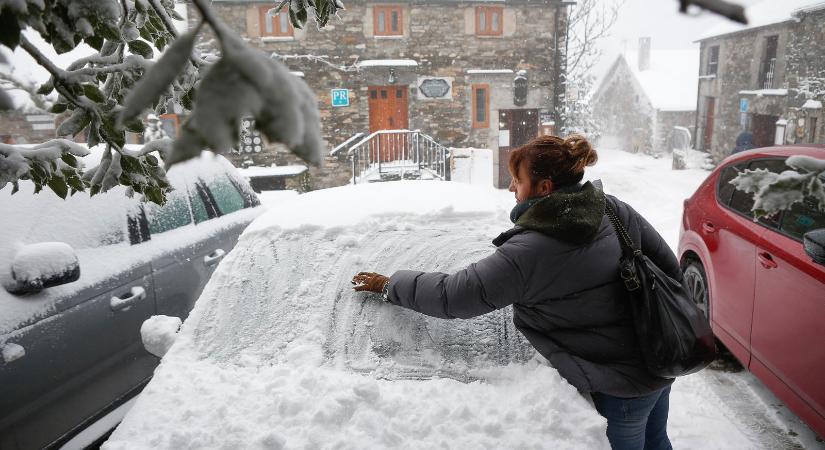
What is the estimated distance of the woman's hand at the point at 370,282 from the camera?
2350 mm

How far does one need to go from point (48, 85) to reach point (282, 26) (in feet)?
46.3

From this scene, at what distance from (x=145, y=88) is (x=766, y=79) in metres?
24.2

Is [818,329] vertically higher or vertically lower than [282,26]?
lower

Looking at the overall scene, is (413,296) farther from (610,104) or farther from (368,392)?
(610,104)

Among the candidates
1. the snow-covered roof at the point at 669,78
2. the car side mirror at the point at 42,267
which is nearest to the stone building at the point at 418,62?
the car side mirror at the point at 42,267

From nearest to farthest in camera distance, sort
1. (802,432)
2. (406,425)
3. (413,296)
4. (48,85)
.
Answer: (48,85) → (406,425) → (413,296) → (802,432)

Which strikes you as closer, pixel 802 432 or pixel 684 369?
pixel 684 369

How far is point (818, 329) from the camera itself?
275 cm

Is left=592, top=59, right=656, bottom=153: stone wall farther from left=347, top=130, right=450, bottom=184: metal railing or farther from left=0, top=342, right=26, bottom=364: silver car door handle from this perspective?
left=0, top=342, right=26, bottom=364: silver car door handle

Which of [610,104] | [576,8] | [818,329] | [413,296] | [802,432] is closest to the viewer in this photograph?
[413,296]

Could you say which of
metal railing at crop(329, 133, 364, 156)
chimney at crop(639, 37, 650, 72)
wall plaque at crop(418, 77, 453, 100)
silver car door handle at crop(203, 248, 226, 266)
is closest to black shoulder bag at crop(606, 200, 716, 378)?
silver car door handle at crop(203, 248, 226, 266)

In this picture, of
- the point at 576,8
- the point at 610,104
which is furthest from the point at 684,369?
the point at 610,104

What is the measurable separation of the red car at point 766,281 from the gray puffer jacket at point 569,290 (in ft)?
2.76

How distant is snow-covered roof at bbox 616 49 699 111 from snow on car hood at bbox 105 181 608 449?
102 feet
